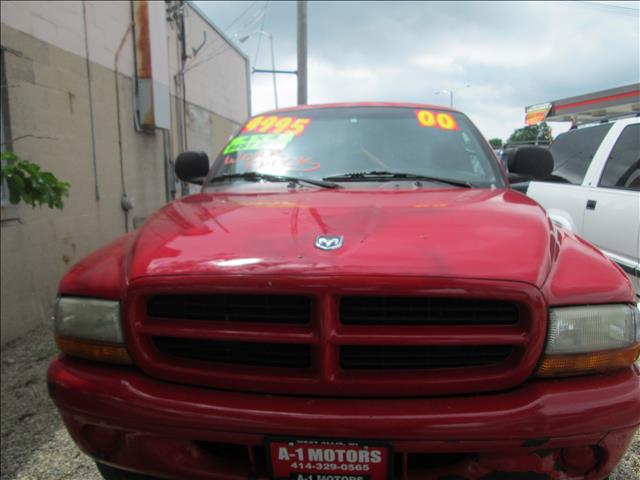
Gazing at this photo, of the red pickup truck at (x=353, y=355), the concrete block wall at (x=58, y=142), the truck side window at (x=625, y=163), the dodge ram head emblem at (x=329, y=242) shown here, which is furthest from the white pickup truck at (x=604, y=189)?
the concrete block wall at (x=58, y=142)

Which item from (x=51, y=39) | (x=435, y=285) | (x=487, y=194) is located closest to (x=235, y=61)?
(x=51, y=39)

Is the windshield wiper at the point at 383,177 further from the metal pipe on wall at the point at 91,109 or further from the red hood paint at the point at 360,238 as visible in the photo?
the metal pipe on wall at the point at 91,109

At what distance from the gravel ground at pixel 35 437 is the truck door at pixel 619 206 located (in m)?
1.84

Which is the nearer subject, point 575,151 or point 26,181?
point 26,181

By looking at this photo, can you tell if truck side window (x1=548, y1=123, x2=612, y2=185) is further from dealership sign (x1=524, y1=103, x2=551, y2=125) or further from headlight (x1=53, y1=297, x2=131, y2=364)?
headlight (x1=53, y1=297, x2=131, y2=364)

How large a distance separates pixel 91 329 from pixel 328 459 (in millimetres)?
893

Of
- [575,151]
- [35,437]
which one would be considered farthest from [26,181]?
[575,151]

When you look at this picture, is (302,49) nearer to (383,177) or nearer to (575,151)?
(575,151)

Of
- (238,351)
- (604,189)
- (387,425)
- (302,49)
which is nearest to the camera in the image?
(387,425)

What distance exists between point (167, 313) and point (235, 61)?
1253cm

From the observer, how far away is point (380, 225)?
1767mm

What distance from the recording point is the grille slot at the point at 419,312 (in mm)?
1525

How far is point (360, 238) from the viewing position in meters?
1.65

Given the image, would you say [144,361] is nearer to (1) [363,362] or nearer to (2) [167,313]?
(2) [167,313]
